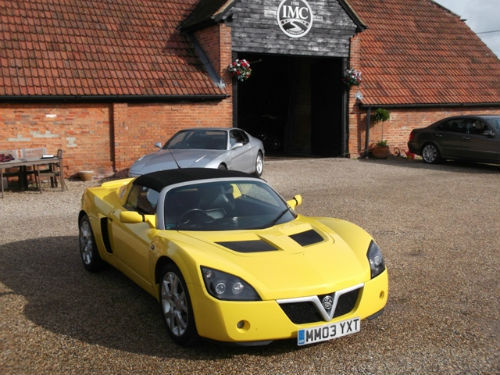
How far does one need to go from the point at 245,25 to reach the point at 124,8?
3867 millimetres

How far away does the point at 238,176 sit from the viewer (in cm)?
569

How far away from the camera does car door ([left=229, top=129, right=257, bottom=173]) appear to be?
41.9 ft

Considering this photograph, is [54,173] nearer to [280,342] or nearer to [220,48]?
[220,48]

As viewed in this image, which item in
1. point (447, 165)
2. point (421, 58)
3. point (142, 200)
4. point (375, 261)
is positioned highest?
point (421, 58)

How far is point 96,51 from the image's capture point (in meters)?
15.7

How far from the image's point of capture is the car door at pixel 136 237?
5000 mm

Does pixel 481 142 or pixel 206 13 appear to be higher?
pixel 206 13

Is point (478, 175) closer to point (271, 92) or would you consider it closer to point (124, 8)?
point (271, 92)

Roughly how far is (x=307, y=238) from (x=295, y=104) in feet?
56.5

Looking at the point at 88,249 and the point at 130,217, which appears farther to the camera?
the point at 88,249

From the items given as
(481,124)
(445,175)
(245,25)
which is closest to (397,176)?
(445,175)

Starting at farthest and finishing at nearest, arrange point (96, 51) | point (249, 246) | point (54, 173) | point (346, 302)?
point (96, 51), point (54, 173), point (249, 246), point (346, 302)

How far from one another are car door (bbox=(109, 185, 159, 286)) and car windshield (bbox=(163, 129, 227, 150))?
6.86m

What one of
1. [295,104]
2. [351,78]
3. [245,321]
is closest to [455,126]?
[351,78]
